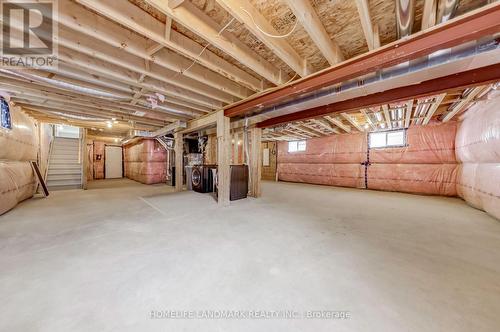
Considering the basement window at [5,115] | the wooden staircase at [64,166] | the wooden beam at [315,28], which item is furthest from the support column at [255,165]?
the wooden staircase at [64,166]

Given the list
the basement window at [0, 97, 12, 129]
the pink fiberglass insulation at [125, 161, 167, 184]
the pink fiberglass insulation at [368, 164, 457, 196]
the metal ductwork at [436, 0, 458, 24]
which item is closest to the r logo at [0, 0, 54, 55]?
the basement window at [0, 97, 12, 129]

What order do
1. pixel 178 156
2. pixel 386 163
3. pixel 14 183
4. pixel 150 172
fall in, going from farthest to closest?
pixel 150 172, pixel 386 163, pixel 178 156, pixel 14 183

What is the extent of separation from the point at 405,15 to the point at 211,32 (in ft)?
5.41

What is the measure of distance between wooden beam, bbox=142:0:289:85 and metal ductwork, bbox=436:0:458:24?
1.60 m

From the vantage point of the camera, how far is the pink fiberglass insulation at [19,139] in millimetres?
3322

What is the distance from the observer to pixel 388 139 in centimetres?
613

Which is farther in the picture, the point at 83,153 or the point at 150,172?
the point at 150,172

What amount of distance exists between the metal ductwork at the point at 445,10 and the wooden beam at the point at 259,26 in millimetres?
1213

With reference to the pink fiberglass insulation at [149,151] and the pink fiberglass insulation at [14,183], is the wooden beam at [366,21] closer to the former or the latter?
the pink fiberglass insulation at [14,183]

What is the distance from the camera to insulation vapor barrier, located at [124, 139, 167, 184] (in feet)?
25.3

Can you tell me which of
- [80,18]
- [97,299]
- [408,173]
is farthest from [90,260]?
[408,173]

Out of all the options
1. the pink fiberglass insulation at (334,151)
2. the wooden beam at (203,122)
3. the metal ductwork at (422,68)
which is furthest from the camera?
the pink fiberglass insulation at (334,151)

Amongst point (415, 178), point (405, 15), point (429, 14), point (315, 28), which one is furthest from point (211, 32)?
point (415, 178)

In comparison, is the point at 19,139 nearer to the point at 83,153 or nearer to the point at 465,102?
the point at 83,153
